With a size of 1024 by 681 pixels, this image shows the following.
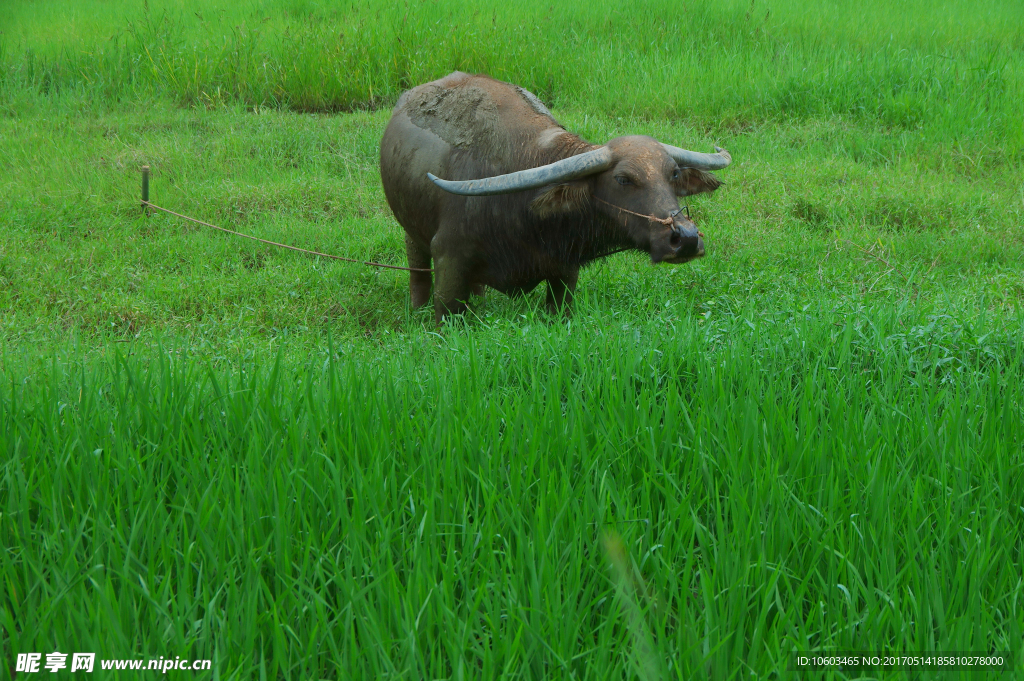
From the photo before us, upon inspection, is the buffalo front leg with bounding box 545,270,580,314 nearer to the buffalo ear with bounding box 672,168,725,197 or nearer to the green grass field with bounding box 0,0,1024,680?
the green grass field with bounding box 0,0,1024,680

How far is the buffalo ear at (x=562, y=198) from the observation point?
11.3 ft

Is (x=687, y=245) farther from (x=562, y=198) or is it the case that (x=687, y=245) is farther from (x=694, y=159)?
(x=694, y=159)

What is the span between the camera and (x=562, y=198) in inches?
136

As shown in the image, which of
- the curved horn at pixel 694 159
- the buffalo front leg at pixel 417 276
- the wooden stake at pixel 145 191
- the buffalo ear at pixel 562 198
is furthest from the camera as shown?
the wooden stake at pixel 145 191

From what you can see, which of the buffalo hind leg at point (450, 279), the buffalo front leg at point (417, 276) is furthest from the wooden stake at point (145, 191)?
the buffalo hind leg at point (450, 279)

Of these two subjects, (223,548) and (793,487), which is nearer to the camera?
(223,548)

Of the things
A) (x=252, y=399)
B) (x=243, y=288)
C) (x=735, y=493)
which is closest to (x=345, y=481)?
(x=252, y=399)

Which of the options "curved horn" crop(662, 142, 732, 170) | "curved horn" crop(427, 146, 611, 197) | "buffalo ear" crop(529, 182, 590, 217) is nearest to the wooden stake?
"curved horn" crop(427, 146, 611, 197)

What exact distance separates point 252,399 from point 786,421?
1.47 metres

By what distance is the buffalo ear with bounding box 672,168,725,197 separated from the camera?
12.4 feet

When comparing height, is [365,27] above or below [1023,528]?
above

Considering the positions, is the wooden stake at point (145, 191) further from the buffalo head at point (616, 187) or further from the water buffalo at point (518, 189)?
the buffalo head at point (616, 187)

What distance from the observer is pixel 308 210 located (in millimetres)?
5676

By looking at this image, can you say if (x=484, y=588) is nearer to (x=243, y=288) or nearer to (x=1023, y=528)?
(x=1023, y=528)
